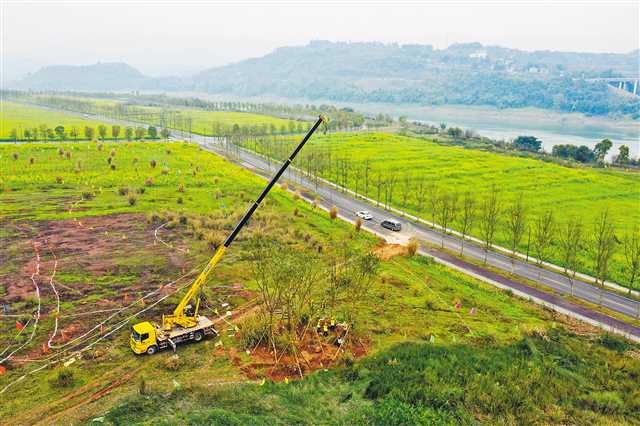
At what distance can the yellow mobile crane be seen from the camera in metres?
26.4

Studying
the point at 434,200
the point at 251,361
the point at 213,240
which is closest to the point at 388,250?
the point at 213,240

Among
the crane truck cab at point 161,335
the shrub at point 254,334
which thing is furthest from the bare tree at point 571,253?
the crane truck cab at point 161,335

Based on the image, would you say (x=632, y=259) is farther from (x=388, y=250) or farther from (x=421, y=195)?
(x=421, y=195)

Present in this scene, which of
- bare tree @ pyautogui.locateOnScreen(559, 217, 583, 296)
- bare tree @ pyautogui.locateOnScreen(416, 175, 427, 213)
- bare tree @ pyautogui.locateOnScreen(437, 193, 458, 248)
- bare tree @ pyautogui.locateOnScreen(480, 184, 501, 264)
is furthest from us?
bare tree @ pyautogui.locateOnScreen(416, 175, 427, 213)

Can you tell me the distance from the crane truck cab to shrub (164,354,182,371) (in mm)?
1178

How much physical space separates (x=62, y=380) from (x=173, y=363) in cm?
554

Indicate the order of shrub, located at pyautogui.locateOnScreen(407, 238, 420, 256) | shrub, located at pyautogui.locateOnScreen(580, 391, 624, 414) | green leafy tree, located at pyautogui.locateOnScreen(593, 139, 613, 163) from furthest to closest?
green leafy tree, located at pyautogui.locateOnScreen(593, 139, 613, 163) → shrub, located at pyautogui.locateOnScreen(407, 238, 420, 256) → shrub, located at pyautogui.locateOnScreen(580, 391, 624, 414)

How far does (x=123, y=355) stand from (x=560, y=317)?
30.7 metres

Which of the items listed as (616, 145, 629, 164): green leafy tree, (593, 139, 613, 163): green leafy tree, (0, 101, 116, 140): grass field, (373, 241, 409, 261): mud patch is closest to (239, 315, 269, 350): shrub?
(373, 241, 409, 261): mud patch

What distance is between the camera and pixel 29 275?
36.6 meters

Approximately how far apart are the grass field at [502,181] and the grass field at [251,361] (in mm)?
18383

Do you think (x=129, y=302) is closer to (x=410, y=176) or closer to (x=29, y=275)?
(x=29, y=275)

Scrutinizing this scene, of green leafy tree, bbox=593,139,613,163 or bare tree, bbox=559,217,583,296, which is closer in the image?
bare tree, bbox=559,217,583,296

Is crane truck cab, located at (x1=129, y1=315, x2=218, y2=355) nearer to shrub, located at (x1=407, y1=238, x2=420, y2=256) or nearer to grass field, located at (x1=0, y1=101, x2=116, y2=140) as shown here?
shrub, located at (x1=407, y1=238, x2=420, y2=256)
